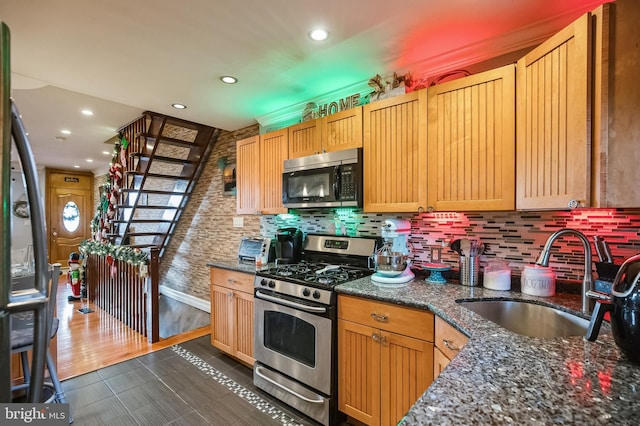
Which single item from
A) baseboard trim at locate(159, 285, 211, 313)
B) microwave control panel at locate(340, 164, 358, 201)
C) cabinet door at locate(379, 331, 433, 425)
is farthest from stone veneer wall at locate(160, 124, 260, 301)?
cabinet door at locate(379, 331, 433, 425)

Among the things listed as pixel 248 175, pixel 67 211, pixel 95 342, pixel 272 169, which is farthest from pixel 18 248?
pixel 67 211

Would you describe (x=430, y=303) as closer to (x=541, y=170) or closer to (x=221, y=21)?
(x=541, y=170)

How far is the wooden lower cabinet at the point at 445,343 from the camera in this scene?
1325 mm

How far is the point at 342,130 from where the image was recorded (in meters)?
2.38

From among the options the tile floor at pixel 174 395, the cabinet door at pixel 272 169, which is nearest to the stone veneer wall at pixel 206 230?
the cabinet door at pixel 272 169

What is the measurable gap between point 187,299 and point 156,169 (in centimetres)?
226

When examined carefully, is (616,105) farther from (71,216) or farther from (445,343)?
(71,216)

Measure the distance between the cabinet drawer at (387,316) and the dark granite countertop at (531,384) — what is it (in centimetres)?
38

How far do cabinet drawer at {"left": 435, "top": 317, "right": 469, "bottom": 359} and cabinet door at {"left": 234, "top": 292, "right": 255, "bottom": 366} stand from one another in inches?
62.5

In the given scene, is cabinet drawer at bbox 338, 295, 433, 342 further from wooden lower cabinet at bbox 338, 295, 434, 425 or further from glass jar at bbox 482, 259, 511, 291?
glass jar at bbox 482, 259, 511, 291

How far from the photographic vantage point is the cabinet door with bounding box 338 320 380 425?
1.76 m

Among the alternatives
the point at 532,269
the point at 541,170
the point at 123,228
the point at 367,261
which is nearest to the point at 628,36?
the point at 541,170

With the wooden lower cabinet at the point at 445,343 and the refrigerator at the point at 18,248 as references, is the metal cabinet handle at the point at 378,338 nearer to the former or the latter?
the wooden lower cabinet at the point at 445,343

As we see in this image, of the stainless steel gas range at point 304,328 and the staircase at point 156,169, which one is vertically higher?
the staircase at point 156,169
